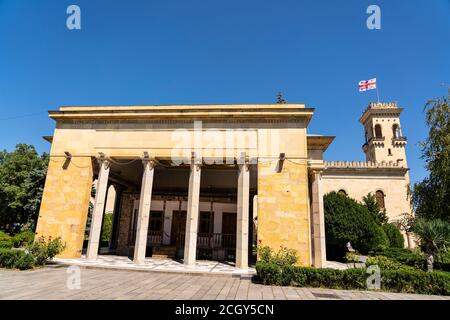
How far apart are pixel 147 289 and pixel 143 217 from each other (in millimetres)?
7144

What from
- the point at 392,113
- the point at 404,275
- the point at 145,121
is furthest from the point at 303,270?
the point at 392,113

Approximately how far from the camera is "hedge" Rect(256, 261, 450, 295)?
1040 centimetres

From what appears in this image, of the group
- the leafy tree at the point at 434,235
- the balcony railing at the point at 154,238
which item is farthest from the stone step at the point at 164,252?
the leafy tree at the point at 434,235

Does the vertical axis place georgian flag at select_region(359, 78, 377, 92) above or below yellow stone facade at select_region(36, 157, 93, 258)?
above

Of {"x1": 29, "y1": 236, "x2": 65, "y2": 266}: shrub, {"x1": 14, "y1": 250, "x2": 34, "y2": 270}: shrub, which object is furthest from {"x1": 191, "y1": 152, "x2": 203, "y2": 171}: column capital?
{"x1": 14, "y1": 250, "x2": 34, "y2": 270}: shrub

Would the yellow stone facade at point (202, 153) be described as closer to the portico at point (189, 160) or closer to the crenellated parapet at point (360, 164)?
the portico at point (189, 160)

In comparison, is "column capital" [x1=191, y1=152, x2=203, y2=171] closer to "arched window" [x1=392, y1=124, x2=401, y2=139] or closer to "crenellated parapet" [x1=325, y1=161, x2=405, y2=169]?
"crenellated parapet" [x1=325, y1=161, x2=405, y2=169]

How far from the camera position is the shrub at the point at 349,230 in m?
26.5

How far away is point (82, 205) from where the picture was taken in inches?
667

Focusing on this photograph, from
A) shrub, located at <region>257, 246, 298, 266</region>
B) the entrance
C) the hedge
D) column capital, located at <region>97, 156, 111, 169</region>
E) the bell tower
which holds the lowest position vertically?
the hedge

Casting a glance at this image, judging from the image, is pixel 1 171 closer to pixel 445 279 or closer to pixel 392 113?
pixel 445 279

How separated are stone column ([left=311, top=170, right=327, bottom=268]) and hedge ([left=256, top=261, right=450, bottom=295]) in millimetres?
5712

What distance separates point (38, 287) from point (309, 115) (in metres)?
15.4

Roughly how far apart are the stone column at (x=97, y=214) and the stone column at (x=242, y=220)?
8562 millimetres
